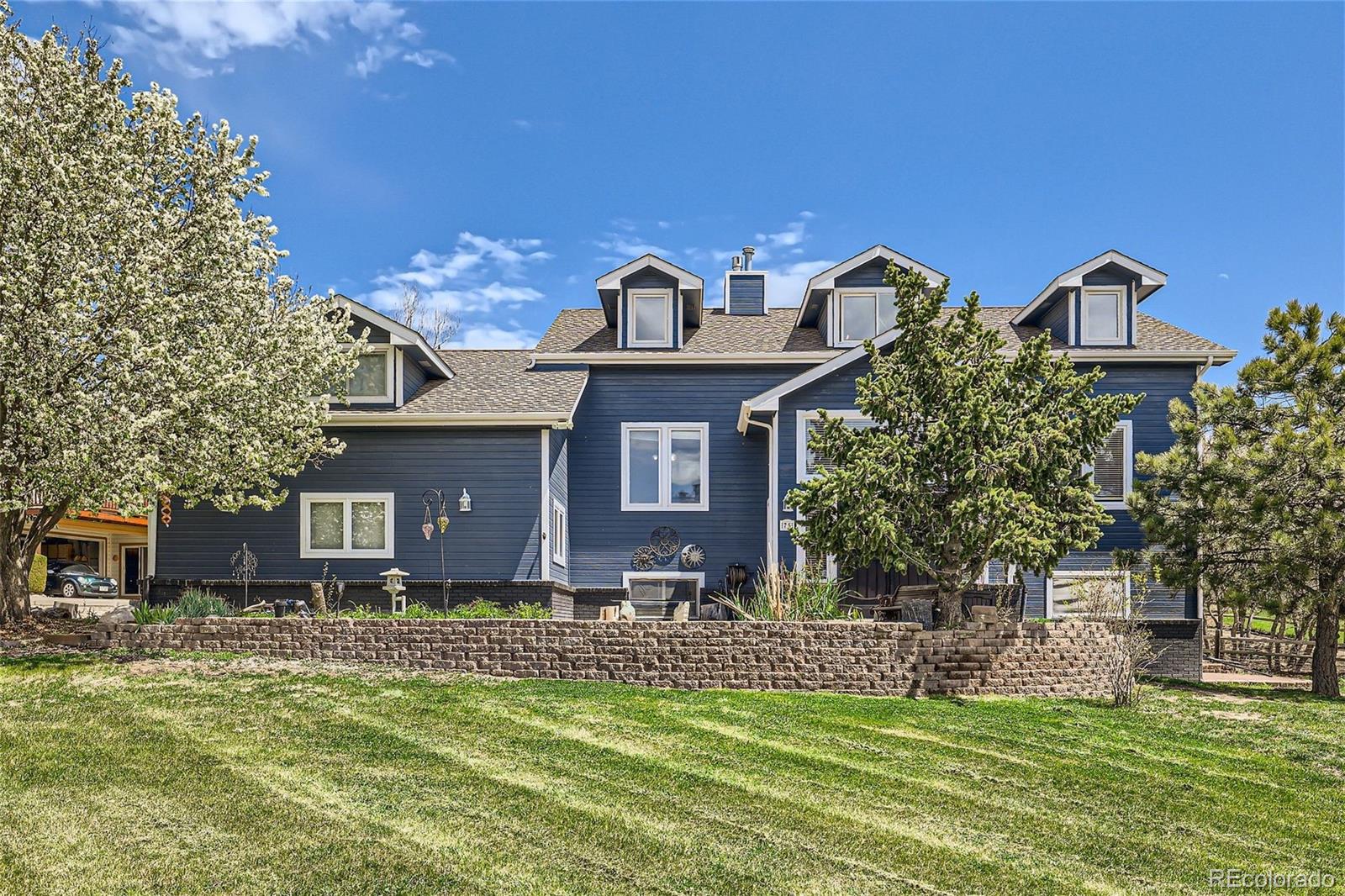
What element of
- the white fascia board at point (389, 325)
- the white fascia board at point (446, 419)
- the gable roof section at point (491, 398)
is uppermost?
the white fascia board at point (389, 325)

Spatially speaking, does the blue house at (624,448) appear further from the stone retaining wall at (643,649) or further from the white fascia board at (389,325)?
the stone retaining wall at (643,649)

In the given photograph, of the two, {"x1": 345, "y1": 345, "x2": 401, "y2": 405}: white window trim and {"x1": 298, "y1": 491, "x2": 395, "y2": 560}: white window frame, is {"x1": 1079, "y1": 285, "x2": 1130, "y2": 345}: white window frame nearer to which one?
{"x1": 345, "y1": 345, "x2": 401, "y2": 405}: white window trim

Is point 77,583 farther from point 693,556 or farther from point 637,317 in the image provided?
point 693,556

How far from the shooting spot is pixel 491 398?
1859 cm

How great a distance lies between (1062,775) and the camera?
27.6ft

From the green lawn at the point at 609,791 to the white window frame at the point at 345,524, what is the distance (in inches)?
241

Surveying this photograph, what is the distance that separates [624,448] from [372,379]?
15.8ft

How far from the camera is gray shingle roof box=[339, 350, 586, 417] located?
17.9m

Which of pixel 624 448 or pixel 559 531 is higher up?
pixel 624 448

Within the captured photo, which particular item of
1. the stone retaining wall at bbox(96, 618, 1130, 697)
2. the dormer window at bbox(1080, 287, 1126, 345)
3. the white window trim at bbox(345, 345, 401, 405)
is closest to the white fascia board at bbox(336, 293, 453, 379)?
the white window trim at bbox(345, 345, 401, 405)

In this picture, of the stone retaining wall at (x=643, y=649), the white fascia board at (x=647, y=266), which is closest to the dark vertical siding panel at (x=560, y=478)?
the white fascia board at (x=647, y=266)

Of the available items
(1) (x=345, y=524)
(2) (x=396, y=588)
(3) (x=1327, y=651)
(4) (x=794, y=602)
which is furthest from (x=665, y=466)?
(3) (x=1327, y=651)

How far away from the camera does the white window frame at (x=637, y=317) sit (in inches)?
795

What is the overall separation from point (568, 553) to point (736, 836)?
1332 cm
